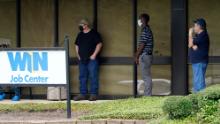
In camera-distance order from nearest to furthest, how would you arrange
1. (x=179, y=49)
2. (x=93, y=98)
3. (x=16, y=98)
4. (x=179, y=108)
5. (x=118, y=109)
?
1. (x=179, y=108)
2. (x=118, y=109)
3. (x=179, y=49)
4. (x=93, y=98)
5. (x=16, y=98)

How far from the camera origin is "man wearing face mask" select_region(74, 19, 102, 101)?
13898mm

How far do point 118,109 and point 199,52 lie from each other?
2809mm

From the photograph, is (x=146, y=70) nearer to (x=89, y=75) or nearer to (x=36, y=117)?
(x=89, y=75)

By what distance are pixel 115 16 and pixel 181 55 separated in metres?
1.95

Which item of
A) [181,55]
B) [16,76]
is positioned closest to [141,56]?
[181,55]

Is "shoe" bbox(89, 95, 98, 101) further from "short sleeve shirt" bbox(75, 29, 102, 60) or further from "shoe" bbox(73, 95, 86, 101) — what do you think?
"short sleeve shirt" bbox(75, 29, 102, 60)

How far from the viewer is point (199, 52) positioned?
41.6 feet

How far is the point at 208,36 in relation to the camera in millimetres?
13273

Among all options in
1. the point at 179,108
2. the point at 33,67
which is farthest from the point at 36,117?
the point at 179,108

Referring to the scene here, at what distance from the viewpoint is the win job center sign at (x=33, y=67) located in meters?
10.7

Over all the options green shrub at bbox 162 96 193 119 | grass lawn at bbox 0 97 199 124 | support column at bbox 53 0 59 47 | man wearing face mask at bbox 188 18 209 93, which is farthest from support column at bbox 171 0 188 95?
green shrub at bbox 162 96 193 119

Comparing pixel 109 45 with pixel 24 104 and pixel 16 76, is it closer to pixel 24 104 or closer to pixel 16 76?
pixel 24 104

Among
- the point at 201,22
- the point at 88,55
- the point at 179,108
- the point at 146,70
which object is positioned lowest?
the point at 179,108

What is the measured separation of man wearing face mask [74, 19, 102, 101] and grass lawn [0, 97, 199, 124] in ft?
4.95
